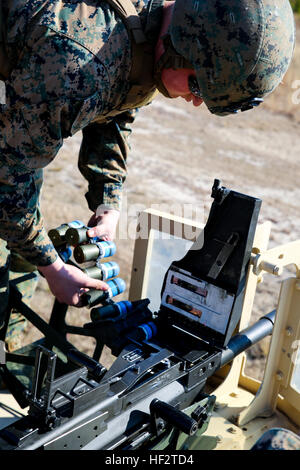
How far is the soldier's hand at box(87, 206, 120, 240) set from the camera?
114 inches

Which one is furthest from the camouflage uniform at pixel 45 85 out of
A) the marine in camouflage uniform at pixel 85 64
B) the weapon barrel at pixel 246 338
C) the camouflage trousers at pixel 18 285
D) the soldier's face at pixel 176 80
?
the weapon barrel at pixel 246 338

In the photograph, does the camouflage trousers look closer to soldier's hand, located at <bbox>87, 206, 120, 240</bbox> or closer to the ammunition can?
the ammunition can

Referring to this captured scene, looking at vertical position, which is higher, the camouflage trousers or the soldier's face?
the soldier's face

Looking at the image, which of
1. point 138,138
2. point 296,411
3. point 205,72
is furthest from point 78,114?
point 138,138

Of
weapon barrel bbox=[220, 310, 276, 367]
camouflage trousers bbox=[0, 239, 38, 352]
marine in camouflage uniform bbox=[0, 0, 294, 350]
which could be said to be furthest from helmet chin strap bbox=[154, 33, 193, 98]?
camouflage trousers bbox=[0, 239, 38, 352]

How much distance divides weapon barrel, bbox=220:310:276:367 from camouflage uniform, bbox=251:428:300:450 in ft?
2.65

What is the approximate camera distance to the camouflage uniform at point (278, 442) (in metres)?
1.57

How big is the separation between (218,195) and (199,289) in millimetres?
395

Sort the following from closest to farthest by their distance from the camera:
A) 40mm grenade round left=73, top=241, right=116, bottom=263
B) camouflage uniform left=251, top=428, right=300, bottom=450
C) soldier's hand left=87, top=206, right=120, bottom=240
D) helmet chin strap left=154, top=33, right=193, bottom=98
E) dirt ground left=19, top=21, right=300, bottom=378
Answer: camouflage uniform left=251, top=428, right=300, bottom=450, helmet chin strap left=154, top=33, right=193, bottom=98, 40mm grenade round left=73, top=241, right=116, bottom=263, soldier's hand left=87, top=206, right=120, bottom=240, dirt ground left=19, top=21, right=300, bottom=378

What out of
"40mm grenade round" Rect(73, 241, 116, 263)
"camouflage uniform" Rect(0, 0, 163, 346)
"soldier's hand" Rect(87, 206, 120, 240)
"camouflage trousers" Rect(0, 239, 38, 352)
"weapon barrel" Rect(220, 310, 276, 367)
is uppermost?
"camouflage uniform" Rect(0, 0, 163, 346)

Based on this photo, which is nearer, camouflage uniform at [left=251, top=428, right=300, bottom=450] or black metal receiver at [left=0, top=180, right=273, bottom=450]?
camouflage uniform at [left=251, top=428, right=300, bottom=450]

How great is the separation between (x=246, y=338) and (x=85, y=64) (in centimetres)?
131

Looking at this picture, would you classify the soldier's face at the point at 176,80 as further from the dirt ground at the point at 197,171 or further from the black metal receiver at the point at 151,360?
the dirt ground at the point at 197,171

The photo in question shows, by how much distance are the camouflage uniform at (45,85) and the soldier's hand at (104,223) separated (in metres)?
0.45
